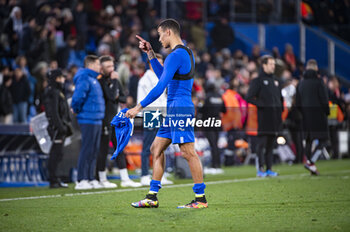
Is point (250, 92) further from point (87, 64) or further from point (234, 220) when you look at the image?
point (234, 220)

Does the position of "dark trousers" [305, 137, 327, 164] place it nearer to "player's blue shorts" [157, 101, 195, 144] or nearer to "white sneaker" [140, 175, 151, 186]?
"white sneaker" [140, 175, 151, 186]

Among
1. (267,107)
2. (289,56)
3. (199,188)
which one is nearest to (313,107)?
(267,107)

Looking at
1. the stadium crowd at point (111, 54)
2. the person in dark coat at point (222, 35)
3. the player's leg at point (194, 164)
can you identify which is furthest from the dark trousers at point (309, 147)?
the person in dark coat at point (222, 35)

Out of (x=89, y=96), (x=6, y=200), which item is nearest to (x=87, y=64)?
(x=89, y=96)

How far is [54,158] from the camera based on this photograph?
1206cm

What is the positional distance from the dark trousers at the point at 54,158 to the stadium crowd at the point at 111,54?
93.1 inches

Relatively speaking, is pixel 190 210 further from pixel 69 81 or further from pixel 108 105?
pixel 69 81

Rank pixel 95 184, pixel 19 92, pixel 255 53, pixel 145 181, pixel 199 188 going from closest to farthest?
pixel 199 188, pixel 95 184, pixel 145 181, pixel 19 92, pixel 255 53

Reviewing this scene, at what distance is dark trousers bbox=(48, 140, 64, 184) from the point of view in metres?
12.0

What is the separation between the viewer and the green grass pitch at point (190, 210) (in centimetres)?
674

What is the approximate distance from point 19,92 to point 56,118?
5.83 m

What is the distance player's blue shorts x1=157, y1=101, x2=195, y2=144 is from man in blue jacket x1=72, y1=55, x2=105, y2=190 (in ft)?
12.2

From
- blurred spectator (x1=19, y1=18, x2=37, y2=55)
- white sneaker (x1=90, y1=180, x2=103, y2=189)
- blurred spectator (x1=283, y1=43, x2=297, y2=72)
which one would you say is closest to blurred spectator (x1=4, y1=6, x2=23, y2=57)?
blurred spectator (x1=19, y1=18, x2=37, y2=55)

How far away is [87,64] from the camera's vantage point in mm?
11836
